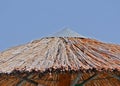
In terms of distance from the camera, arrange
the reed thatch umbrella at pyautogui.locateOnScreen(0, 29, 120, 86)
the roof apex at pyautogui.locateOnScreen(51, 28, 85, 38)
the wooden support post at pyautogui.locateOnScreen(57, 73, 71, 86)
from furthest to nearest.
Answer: the roof apex at pyautogui.locateOnScreen(51, 28, 85, 38) < the wooden support post at pyautogui.locateOnScreen(57, 73, 71, 86) < the reed thatch umbrella at pyautogui.locateOnScreen(0, 29, 120, 86)

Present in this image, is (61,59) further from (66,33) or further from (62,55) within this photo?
(66,33)

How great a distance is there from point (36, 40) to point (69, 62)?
4.77 ft

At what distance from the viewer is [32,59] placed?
599 cm

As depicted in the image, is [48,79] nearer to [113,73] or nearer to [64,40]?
[64,40]

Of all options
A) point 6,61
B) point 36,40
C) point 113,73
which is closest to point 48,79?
point 36,40

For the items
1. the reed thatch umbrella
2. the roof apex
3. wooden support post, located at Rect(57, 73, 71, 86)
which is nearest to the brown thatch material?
the reed thatch umbrella

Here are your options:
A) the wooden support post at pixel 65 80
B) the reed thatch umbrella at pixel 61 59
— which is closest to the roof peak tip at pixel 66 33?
the reed thatch umbrella at pixel 61 59

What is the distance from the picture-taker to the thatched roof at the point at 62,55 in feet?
18.5

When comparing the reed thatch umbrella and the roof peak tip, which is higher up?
the roof peak tip

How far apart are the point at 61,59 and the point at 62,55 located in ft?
0.58

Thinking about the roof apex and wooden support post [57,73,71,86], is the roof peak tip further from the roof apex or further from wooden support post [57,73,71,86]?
wooden support post [57,73,71,86]

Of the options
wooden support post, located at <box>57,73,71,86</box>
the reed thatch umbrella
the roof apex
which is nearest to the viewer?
the reed thatch umbrella

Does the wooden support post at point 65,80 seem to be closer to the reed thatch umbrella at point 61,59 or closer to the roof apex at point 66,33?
the reed thatch umbrella at point 61,59

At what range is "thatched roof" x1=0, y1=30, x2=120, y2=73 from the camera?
565cm
